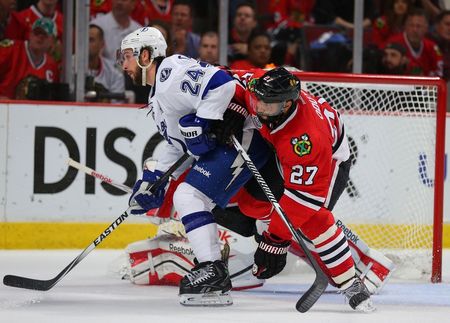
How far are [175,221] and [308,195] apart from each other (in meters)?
1.11

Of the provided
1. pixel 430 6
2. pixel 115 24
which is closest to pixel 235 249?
pixel 115 24

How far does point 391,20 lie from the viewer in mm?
6637

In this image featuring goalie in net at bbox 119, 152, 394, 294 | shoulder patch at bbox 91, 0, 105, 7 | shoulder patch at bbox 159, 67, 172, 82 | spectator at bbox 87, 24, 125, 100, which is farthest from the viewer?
shoulder patch at bbox 91, 0, 105, 7

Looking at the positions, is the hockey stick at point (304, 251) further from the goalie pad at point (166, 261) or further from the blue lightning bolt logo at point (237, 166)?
the goalie pad at point (166, 261)

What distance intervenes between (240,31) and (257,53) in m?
0.20

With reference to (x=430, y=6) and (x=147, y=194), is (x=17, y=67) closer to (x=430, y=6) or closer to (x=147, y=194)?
(x=147, y=194)

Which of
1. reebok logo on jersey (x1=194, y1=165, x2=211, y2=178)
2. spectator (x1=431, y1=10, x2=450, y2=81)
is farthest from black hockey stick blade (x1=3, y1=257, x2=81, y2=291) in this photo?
spectator (x1=431, y1=10, x2=450, y2=81)

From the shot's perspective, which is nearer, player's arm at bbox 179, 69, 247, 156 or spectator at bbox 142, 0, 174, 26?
player's arm at bbox 179, 69, 247, 156

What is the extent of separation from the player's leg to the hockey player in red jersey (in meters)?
0.15

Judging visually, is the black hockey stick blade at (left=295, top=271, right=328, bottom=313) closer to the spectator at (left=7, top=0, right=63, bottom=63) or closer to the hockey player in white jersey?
the hockey player in white jersey

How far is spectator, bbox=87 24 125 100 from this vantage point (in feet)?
19.3

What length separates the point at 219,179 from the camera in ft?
12.4

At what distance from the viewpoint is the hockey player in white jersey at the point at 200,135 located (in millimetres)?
3707

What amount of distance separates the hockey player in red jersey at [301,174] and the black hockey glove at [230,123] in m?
0.11
